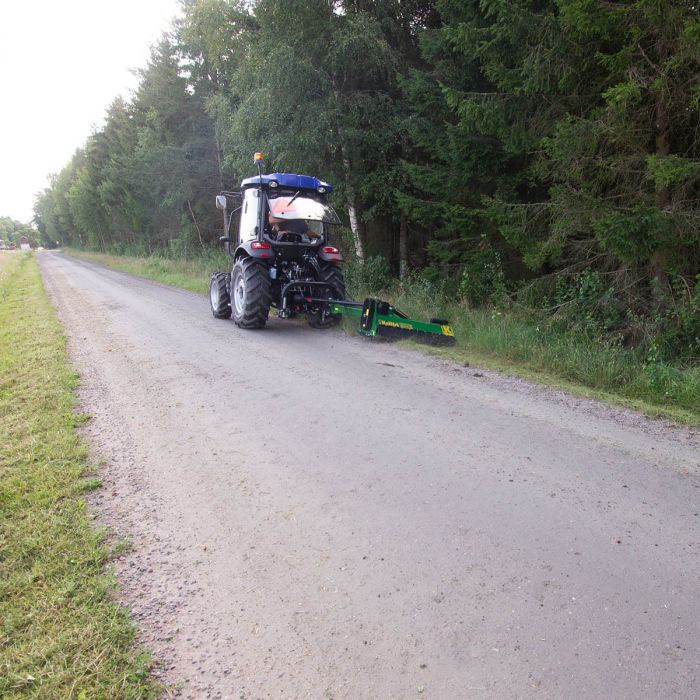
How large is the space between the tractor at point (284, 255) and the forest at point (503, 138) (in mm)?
2066

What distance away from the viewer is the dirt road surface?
2.03 metres

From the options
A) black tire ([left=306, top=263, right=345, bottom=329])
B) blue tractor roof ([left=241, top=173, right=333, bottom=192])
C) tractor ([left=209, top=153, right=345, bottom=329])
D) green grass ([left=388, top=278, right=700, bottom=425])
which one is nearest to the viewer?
green grass ([left=388, top=278, right=700, bottom=425])

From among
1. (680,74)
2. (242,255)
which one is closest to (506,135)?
(680,74)

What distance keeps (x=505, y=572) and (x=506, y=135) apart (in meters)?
7.11

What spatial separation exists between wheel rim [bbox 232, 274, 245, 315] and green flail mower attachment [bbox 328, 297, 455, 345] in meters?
2.42

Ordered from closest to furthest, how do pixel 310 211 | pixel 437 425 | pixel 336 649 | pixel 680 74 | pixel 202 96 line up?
pixel 336 649 < pixel 437 425 < pixel 680 74 < pixel 310 211 < pixel 202 96

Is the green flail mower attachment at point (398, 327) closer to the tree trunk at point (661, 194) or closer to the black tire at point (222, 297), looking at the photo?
the tree trunk at point (661, 194)

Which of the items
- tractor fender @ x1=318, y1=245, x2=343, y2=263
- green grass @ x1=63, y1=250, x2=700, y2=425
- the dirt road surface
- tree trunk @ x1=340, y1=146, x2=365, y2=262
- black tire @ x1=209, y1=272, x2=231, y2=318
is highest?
tree trunk @ x1=340, y1=146, x2=365, y2=262

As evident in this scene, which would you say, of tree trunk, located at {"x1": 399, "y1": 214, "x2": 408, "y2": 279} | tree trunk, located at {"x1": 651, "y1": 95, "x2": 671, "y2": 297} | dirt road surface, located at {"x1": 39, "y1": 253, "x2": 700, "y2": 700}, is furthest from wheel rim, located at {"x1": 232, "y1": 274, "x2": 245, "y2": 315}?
Result: tree trunk, located at {"x1": 651, "y1": 95, "x2": 671, "y2": 297}

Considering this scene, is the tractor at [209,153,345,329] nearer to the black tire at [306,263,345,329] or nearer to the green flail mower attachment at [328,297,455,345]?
the black tire at [306,263,345,329]

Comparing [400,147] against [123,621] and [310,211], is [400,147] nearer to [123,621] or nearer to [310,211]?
[310,211]

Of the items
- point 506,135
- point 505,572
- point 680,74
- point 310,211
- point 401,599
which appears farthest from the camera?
point 310,211

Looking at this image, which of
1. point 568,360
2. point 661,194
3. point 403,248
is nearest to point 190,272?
point 403,248

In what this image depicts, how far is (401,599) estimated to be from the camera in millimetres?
2398
